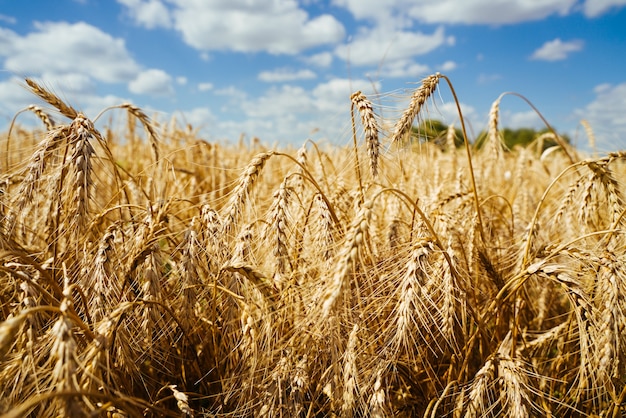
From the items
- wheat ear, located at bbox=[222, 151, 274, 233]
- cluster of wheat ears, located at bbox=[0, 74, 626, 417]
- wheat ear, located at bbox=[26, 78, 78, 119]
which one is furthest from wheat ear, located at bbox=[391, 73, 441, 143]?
wheat ear, located at bbox=[26, 78, 78, 119]

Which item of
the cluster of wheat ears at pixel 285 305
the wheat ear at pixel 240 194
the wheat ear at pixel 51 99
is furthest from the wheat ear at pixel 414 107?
the wheat ear at pixel 51 99

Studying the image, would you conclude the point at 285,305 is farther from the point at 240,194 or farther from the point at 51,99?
the point at 51,99

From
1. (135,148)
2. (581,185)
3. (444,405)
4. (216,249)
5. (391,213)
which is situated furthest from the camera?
(135,148)

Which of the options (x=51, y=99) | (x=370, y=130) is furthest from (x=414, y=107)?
(x=51, y=99)

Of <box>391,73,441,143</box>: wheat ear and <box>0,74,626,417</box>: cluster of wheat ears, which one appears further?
<box>391,73,441,143</box>: wheat ear

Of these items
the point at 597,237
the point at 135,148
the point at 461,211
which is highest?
the point at 135,148

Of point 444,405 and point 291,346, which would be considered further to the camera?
point 444,405

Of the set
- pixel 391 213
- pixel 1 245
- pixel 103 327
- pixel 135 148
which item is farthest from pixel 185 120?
pixel 103 327

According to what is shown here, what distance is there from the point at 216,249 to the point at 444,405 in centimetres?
116

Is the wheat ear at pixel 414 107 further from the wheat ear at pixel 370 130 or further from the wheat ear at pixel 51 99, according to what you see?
the wheat ear at pixel 51 99

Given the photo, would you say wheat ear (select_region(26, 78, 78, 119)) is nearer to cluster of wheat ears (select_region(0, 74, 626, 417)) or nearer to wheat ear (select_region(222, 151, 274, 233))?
cluster of wheat ears (select_region(0, 74, 626, 417))

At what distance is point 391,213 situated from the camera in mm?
2568

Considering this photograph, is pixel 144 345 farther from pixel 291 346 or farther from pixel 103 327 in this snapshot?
pixel 291 346

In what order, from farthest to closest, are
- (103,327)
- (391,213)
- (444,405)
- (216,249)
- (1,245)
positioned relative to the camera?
(391,213) < (444,405) < (216,249) < (1,245) < (103,327)
